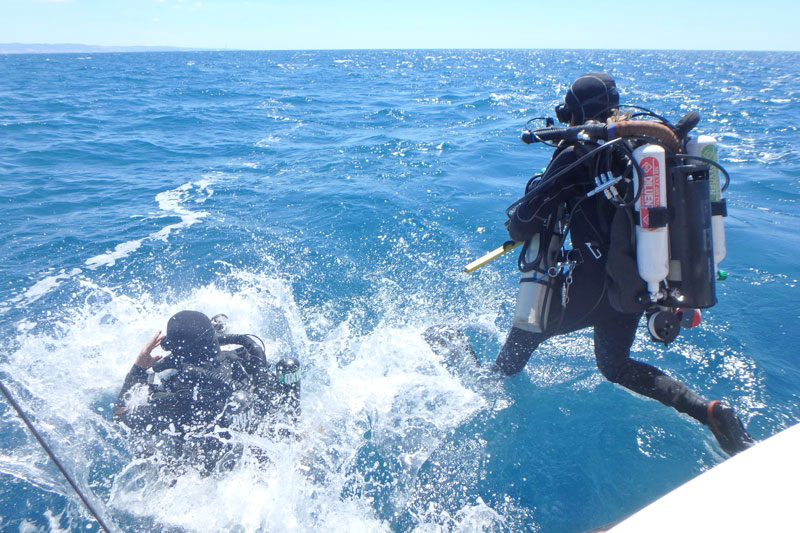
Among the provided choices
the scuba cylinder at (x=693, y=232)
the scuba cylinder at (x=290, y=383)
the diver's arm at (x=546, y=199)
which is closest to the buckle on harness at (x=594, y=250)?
the diver's arm at (x=546, y=199)

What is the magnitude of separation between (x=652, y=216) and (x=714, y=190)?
0.64 metres

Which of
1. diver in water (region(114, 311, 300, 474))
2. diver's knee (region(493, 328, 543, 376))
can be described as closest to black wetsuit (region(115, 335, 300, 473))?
diver in water (region(114, 311, 300, 474))

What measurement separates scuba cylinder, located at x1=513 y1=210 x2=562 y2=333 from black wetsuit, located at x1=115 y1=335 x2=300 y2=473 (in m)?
2.04

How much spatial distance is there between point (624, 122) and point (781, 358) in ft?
10.6

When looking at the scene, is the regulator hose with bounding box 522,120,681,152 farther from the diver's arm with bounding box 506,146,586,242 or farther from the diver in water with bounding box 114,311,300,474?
the diver in water with bounding box 114,311,300,474

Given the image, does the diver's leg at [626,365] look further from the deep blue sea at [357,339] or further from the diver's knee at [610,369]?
the deep blue sea at [357,339]

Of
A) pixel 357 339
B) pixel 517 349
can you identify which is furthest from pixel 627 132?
pixel 357 339

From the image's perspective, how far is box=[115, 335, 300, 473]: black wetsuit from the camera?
3213 mm

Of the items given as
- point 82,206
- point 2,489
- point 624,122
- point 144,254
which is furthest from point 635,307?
point 82,206

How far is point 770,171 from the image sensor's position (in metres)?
10.0

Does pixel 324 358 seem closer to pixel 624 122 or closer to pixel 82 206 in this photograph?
pixel 624 122

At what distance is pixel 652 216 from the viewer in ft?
8.53

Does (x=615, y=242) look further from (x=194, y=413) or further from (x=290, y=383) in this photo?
(x=194, y=413)

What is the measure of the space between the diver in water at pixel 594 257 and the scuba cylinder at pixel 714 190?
1.40ft
